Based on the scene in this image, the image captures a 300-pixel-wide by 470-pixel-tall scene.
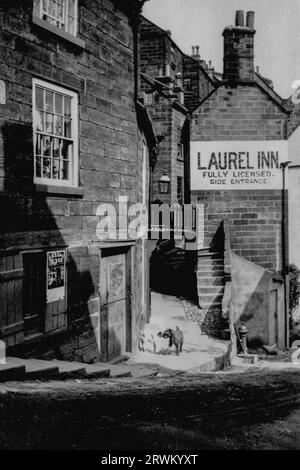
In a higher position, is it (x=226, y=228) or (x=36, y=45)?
(x=36, y=45)

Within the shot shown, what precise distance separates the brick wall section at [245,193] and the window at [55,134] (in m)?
9.32

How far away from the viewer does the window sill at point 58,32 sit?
26.9 feet

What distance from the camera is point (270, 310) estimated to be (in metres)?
16.9

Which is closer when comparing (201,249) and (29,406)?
(29,406)

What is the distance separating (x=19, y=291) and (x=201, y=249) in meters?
10.3

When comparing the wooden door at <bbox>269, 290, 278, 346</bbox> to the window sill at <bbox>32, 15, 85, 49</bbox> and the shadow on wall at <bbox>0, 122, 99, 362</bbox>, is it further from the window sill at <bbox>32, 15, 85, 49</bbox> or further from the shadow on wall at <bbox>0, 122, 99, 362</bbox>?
the window sill at <bbox>32, 15, 85, 49</bbox>

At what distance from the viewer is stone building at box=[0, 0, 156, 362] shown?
305 inches

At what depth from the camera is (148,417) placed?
4.67 m

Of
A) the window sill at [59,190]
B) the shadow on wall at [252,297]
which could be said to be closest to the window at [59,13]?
the window sill at [59,190]

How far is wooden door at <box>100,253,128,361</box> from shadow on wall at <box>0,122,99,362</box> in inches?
29.1

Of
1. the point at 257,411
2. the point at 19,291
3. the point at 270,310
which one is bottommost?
the point at 270,310
